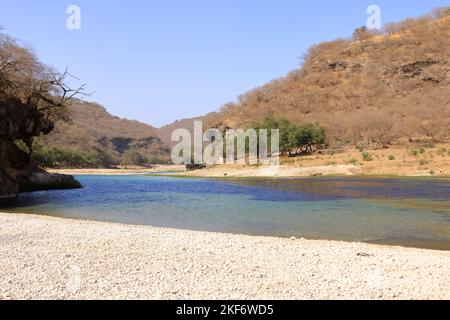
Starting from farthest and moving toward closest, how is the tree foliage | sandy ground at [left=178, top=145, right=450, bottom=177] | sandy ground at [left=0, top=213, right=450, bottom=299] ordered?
the tree foliage, sandy ground at [left=178, top=145, right=450, bottom=177], sandy ground at [left=0, top=213, right=450, bottom=299]

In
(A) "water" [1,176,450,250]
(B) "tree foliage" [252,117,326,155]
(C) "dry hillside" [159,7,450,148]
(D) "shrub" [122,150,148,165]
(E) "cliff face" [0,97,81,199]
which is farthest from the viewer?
(D) "shrub" [122,150,148,165]

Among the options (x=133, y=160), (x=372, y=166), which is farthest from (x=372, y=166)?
(x=133, y=160)

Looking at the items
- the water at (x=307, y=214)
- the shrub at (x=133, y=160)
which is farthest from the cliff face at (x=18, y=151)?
the shrub at (x=133, y=160)

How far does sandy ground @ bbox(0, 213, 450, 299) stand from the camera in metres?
7.77

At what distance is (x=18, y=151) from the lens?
35.3 meters

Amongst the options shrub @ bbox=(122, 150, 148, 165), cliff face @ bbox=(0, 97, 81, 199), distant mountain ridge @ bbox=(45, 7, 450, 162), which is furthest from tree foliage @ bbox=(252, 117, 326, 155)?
shrub @ bbox=(122, 150, 148, 165)

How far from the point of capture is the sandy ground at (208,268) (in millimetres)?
7770

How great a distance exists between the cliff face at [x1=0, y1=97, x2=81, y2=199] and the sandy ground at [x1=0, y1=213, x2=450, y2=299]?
19.0 metres

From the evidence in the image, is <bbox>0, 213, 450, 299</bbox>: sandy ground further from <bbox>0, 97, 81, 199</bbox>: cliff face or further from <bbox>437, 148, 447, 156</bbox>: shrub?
<bbox>437, 148, 447, 156</bbox>: shrub

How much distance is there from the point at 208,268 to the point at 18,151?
30.6 m

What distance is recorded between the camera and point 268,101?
132625mm

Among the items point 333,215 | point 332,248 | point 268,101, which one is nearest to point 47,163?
point 268,101

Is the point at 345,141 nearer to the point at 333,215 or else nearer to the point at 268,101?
the point at 268,101
